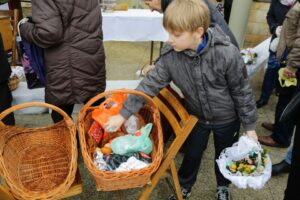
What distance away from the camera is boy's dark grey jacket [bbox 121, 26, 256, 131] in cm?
144

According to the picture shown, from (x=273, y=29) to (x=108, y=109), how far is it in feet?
6.93

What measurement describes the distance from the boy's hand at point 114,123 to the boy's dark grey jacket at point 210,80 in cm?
3

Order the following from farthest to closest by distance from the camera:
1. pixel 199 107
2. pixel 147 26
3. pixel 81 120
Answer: pixel 147 26 < pixel 199 107 < pixel 81 120

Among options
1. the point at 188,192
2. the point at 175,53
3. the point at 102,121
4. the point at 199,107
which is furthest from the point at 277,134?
the point at 102,121

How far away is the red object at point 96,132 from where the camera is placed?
4.85 feet

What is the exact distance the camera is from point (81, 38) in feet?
5.90

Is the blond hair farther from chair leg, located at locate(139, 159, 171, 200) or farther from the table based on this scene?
the table

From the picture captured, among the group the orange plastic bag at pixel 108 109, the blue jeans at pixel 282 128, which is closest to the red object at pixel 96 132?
the orange plastic bag at pixel 108 109

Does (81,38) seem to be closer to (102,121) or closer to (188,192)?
(102,121)

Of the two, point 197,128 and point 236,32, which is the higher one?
point 197,128

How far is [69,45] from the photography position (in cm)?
179

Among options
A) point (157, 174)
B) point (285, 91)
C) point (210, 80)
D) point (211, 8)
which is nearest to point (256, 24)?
point (285, 91)

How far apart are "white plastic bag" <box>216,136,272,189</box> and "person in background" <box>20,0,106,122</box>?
1007 millimetres

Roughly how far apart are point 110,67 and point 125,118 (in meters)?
2.83
